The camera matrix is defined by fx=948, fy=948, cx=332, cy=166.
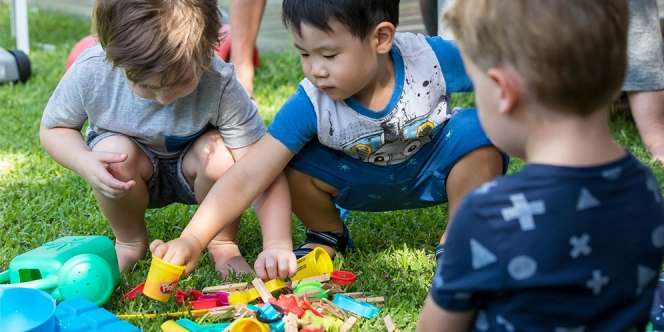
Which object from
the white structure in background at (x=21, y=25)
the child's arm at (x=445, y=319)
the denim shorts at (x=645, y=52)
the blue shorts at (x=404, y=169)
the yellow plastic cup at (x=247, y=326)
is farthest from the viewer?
the white structure in background at (x=21, y=25)

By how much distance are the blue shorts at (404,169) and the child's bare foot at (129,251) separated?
1.46 ft

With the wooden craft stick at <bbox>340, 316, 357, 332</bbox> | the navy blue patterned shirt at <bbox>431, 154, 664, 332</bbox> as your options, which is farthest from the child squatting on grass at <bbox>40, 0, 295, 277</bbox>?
the navy blue patterned shirt at <bbox>431, 154, 664, 332</bbox>

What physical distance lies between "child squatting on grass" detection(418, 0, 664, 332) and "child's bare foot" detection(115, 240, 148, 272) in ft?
3.84

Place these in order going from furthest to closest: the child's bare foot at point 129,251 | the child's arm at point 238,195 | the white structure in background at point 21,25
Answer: the white structure in background at point 21,25 → the child's bare foot at point 129,251 → the child's arm at point 238,195

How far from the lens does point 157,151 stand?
2.36m

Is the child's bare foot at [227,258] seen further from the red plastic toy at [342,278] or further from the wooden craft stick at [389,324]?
the wooden craft stick at [389,324]

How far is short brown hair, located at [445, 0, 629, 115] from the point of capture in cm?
124

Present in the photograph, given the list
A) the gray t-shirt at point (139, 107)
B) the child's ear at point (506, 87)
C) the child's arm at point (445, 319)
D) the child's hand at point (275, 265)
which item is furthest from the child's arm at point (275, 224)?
the child's ear at point (506, 87)

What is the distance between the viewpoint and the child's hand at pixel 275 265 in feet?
6.86

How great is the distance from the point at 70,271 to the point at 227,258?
429mm

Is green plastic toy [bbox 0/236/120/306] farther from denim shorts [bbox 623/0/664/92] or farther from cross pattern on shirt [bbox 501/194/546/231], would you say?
denim shorts [bbox 623/0/664/92]

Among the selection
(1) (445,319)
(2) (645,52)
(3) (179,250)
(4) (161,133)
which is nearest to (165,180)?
(4) (161,133)

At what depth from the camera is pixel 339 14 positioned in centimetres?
195

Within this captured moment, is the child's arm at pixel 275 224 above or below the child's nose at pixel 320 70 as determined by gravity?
below
